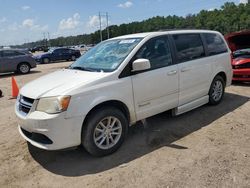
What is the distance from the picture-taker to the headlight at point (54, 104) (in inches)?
147

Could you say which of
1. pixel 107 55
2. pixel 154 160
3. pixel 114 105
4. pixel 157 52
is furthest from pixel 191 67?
pixel 154 160

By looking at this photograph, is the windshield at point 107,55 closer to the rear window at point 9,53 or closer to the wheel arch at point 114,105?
the wheel arch at point 114,105

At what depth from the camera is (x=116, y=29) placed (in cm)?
11362

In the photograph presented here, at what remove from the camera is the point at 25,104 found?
413cm

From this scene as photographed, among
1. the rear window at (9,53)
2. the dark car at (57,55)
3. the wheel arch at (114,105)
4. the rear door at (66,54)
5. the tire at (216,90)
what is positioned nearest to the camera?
the wheel arch at (114,105)

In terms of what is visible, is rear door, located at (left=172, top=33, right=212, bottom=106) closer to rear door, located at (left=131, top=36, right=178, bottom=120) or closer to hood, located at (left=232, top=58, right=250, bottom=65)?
rear door, located at (left=131, top=36, right=178, bottom=120)

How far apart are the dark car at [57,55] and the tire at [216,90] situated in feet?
74.8

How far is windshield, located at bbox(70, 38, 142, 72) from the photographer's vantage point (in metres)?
4.52

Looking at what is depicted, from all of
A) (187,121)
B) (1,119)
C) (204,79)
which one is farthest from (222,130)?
(1,119)

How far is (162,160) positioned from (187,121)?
1740mm

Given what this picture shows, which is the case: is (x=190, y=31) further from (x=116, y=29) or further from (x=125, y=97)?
(x=116, y=29)

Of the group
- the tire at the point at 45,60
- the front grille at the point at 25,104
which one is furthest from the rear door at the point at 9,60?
the front grille at the point at 25,104

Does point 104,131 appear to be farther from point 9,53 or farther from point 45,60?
point 45,60

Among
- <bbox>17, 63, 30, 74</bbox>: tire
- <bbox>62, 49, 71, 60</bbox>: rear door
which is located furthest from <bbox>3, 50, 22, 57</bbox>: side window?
<bbox>62, 49, 71, 60</bbox>: rear door
